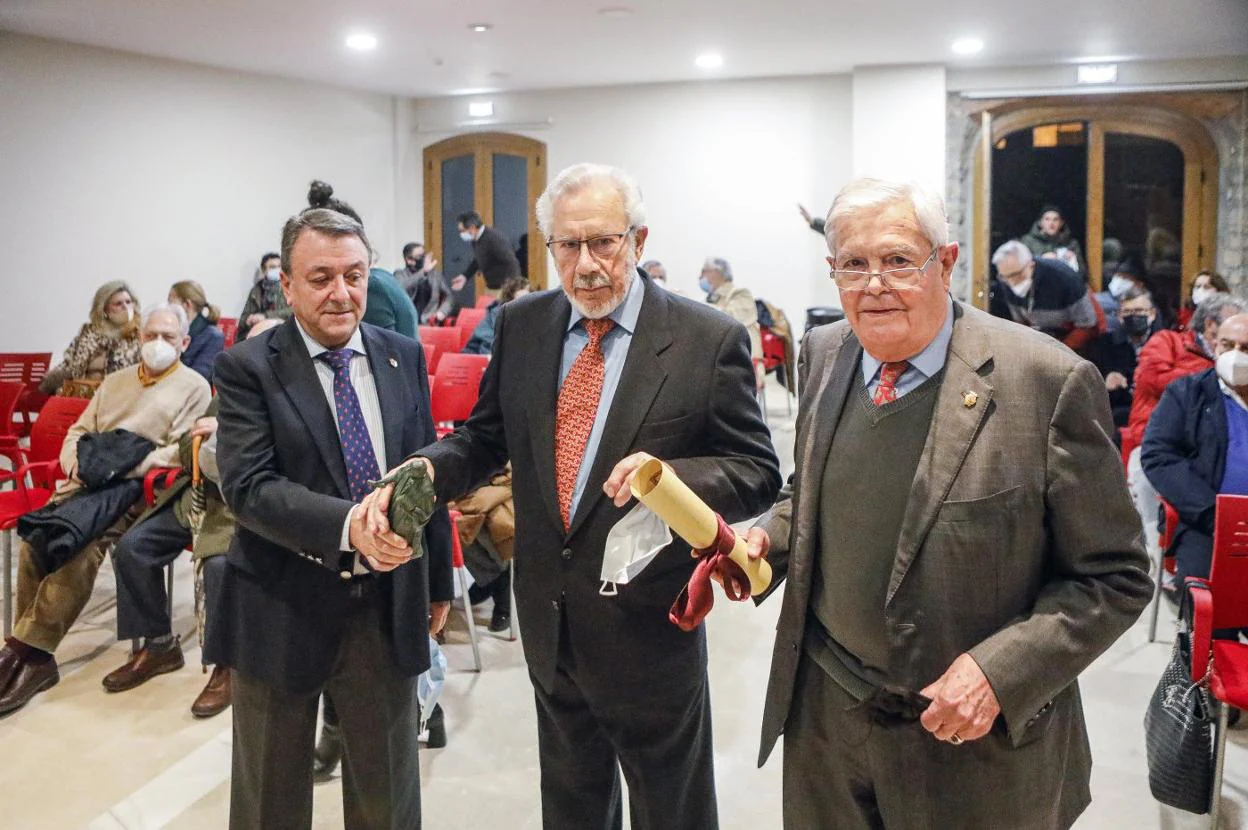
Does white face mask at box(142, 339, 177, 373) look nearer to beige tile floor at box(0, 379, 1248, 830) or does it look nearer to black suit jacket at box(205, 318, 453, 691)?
beige tile floor at box(0, 379, 1248, 830)

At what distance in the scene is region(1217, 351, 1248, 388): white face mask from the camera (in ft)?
11.7

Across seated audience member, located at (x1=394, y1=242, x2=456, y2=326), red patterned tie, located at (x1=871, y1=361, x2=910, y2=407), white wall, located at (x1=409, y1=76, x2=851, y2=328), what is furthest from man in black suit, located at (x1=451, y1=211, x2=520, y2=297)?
red patterned tie, located at (x1=871, y1=361, x2=910, y2=407)

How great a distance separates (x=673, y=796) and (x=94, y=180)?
8825mm

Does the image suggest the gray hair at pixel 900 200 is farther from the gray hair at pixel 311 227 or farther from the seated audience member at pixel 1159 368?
the seated audience member at pixel 1159 368

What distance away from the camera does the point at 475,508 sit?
3955 mm

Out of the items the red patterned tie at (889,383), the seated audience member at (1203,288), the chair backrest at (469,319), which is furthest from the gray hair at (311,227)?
the seated audience member at (1203,288)

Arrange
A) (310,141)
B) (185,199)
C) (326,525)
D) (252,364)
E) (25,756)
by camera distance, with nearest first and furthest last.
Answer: (326,525), (252,364), (25,756), (185,199), (310,141)

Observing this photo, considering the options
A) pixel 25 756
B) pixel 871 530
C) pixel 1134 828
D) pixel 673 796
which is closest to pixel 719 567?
pixel 871 530

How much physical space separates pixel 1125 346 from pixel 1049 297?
0.59 m

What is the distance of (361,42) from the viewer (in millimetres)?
8781

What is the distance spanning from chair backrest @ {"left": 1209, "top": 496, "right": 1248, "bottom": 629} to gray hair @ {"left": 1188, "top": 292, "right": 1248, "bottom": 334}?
1.41 m

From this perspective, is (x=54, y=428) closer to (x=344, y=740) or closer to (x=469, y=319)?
(x=344, y=740)

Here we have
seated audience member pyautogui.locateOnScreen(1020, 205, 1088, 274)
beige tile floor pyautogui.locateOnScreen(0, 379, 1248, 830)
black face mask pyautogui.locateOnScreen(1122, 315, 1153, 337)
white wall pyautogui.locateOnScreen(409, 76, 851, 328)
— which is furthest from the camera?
white wall pyautogui.locateOnScreen(409, 76, 851, 328)

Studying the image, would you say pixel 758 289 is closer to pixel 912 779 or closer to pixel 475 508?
pixel 475 508
